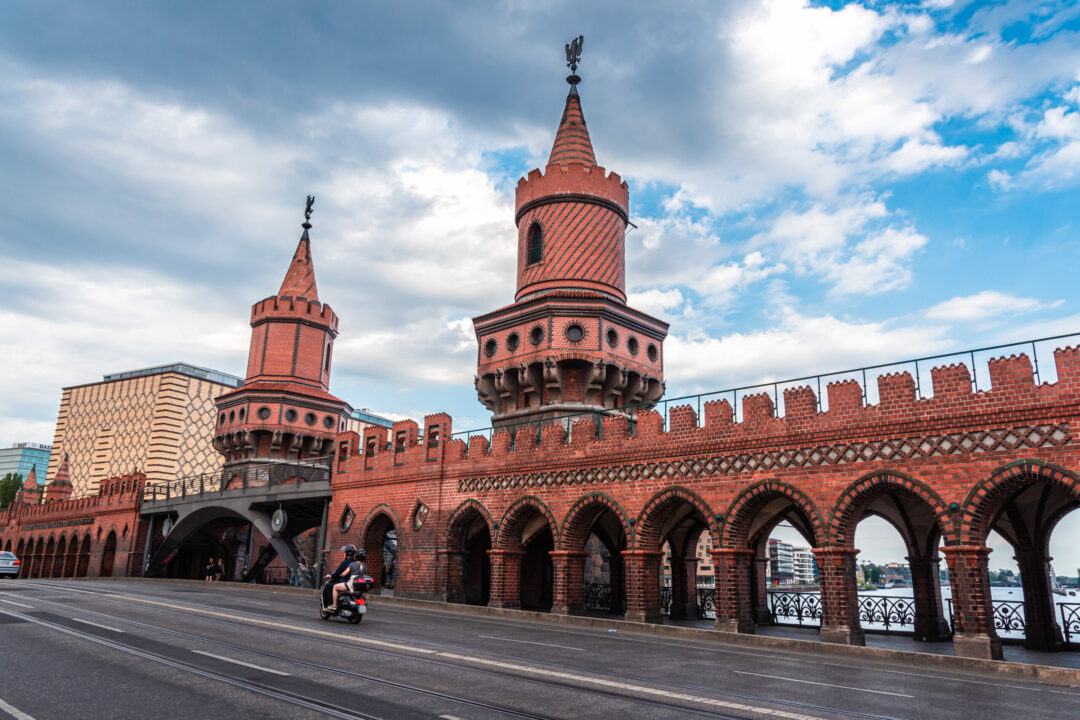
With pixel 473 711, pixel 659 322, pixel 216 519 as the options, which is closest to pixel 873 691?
pixel 473 711

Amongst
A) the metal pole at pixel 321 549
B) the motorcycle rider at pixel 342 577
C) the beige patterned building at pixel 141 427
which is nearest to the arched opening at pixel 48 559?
the beige patterned building at pixel 141 427

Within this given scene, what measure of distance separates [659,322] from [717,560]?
1277 cm

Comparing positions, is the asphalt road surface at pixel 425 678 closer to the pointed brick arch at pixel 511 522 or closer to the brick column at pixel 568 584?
the brick column at pixel 568 584

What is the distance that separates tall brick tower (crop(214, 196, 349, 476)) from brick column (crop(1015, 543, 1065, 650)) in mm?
33758

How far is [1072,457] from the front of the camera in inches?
559

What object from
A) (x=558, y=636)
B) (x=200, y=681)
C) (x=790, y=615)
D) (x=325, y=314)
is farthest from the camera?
(x=325, y=314)

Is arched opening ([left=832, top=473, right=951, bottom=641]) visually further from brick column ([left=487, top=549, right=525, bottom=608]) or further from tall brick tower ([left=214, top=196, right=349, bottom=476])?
tall brick tower ([left=214, top=196, right=349, bottom=476])

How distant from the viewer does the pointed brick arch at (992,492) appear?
14545 mm

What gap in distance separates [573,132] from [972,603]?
914 inches

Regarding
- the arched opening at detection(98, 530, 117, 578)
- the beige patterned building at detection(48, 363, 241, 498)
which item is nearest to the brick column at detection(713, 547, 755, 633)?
the arched opening at detection(98, 530, 117, 578)

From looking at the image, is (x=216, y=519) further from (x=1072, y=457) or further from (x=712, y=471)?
(x=1072, y=457)

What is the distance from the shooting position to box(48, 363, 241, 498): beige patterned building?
6825 centimetres

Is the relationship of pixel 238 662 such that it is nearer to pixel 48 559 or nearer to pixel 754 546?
pixel 754 546

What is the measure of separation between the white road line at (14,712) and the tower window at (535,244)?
80.9 ft
